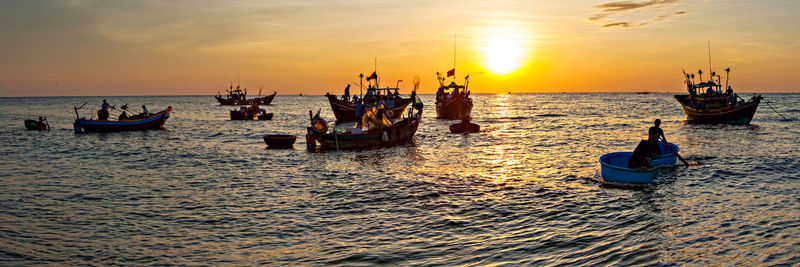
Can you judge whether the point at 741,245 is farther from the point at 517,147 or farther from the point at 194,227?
the point at 517,147

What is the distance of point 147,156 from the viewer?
90.8 ft

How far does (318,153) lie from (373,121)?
429cm

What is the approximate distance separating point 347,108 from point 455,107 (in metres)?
14.9

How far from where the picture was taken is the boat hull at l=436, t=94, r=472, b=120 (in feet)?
208

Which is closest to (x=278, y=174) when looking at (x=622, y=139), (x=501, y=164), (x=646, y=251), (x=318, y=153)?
(x=318, y=153)

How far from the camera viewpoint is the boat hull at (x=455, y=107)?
2500 inches

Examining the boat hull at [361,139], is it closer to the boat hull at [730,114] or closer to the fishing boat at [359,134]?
the fishing boat at [359,134]

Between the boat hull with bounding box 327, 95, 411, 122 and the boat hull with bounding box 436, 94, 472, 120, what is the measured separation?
19.5 feet

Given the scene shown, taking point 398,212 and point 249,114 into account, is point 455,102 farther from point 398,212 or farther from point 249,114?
point 398,212

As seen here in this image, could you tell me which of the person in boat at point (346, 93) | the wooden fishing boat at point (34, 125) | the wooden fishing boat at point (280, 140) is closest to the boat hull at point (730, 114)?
the person in boat at point (346, 93)

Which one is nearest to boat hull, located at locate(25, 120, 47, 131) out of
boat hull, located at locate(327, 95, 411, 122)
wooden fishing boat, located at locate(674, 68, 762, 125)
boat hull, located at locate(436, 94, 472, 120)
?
boat hull, located at locate(327, 95, 411, 122)

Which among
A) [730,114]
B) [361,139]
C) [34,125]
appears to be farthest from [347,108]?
[730,114]

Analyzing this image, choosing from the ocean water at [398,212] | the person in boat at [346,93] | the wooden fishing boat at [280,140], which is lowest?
the ocean water at [398,212]

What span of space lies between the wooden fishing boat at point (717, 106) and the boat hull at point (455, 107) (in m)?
25.0
